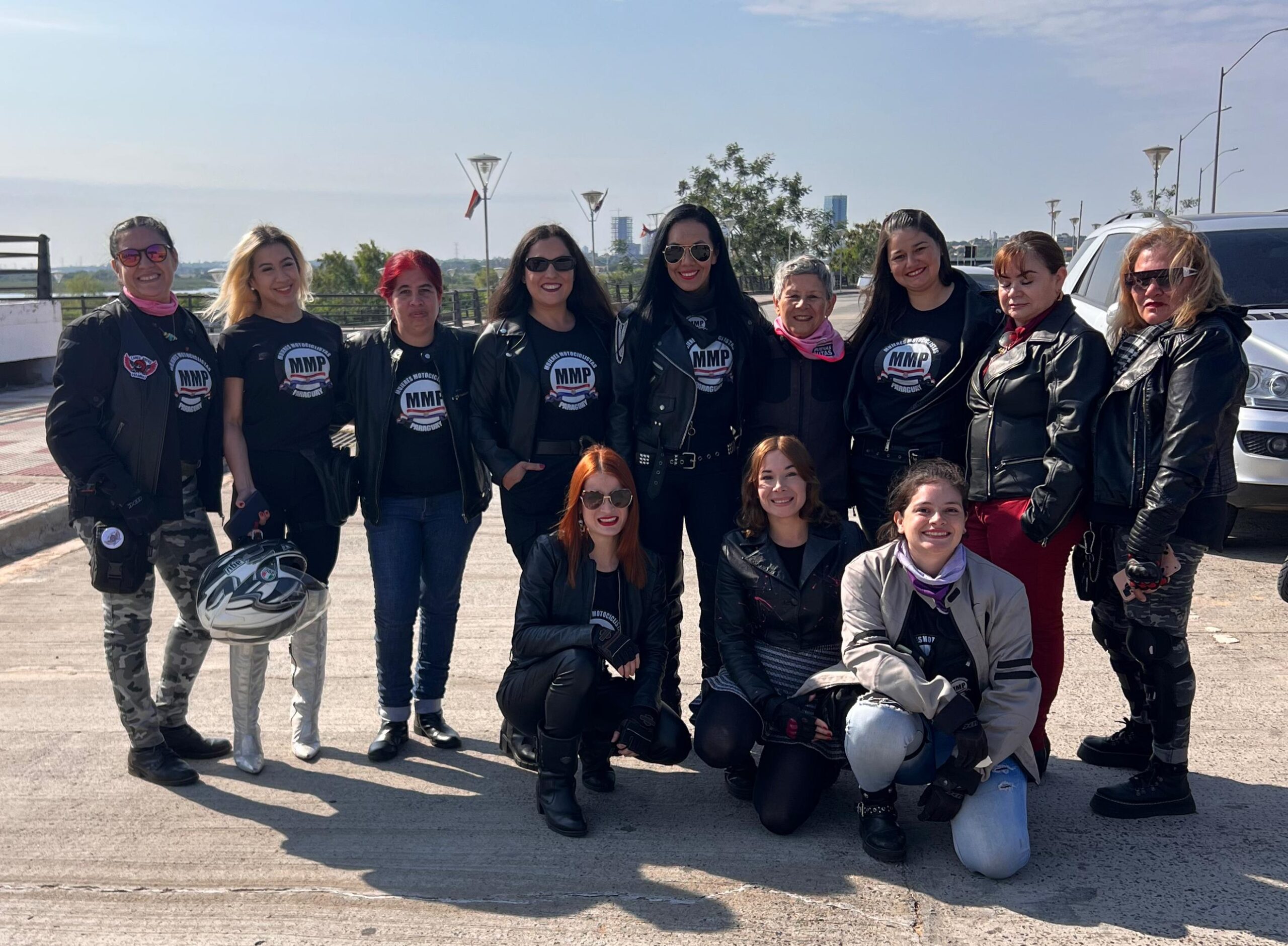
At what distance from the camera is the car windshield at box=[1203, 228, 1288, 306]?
23.5 feet

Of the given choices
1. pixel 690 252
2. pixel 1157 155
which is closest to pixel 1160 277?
pixel 690 252

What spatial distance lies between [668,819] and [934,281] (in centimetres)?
232

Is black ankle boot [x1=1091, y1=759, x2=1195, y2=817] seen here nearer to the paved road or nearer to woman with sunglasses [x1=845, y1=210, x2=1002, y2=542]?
the paved road

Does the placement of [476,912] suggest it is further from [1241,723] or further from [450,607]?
[1241,723]

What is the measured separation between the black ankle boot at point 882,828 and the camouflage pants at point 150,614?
265 centimetres

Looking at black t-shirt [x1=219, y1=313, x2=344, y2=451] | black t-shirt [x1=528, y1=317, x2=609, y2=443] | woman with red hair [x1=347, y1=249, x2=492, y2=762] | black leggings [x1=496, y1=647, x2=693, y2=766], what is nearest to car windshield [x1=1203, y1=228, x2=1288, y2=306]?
black t-shirt [x1=528, y1=317, x2=609, y2=443]

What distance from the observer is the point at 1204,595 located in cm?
607

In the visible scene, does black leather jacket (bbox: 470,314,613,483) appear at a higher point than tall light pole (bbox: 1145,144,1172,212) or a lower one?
lower

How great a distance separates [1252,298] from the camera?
715cm

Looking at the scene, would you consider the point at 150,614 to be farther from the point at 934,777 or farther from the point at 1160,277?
the point at 1160,277

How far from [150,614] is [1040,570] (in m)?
3.38

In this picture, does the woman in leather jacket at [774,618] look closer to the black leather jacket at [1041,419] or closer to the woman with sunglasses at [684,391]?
the woman with sunglasses at [684,391]

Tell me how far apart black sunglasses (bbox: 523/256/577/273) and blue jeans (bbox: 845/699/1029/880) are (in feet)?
7.01

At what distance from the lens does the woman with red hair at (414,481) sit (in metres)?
4.33
